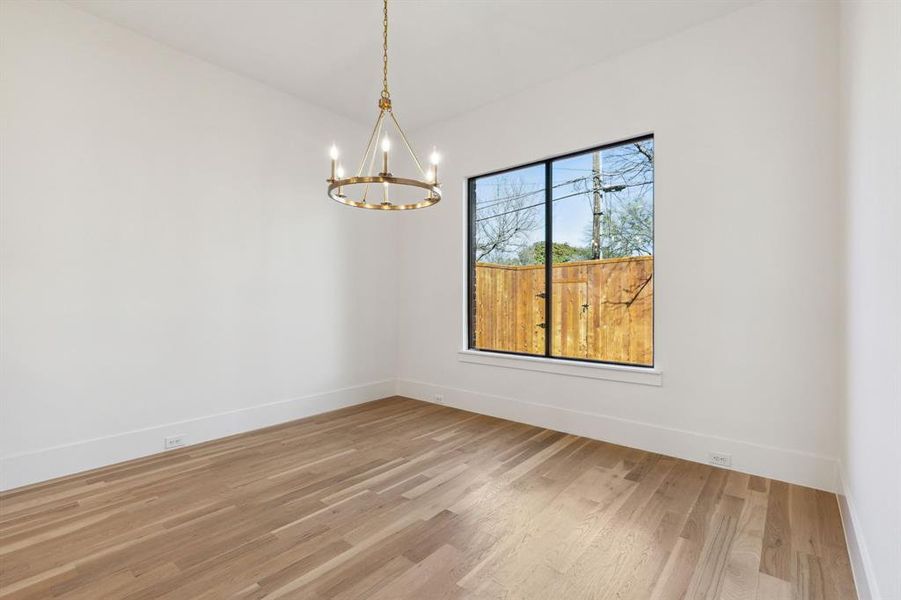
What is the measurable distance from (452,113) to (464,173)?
2.26ft

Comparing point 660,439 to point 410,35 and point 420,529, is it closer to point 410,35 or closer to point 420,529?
point 420,529

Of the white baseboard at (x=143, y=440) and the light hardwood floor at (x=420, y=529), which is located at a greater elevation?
the white baseboard at (x=143, y=440)

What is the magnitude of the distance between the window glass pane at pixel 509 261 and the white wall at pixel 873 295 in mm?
2315

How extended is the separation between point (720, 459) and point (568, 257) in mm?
1999

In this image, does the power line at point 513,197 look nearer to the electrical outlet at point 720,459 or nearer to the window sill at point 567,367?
the window sill at point 567,367

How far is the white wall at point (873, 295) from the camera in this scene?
128 cm

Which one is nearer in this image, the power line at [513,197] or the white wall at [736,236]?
the white wall at [736,236]

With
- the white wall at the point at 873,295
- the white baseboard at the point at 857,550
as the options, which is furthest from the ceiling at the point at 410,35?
the white baseboard at the point at 857,550

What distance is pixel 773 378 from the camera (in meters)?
2.81

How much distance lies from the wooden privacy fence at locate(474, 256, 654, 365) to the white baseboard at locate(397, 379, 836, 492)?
54 cm

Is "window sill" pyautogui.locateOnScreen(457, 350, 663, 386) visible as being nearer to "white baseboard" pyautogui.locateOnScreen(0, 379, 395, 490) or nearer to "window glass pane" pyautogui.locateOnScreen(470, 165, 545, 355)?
"window glass pane" pyautogui.locateOnScreen(470, 165, 545, 355)

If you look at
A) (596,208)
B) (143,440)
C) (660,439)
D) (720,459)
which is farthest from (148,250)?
(720,459)

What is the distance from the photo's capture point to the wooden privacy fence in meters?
3.52

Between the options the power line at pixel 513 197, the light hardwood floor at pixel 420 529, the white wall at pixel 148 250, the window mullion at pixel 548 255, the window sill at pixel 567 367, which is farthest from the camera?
the window mullion at pixel 548 255
